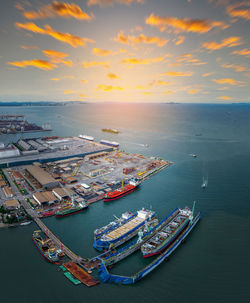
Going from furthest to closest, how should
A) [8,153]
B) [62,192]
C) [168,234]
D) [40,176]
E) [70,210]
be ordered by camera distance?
[8,153] → [40,176] → [62,192] → [70,210] → [168,234]

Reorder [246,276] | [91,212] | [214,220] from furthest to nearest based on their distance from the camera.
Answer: [91,212] → [214,220] → [246,276]

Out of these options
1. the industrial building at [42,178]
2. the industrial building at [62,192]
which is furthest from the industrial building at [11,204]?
the industrial building at [42,178]

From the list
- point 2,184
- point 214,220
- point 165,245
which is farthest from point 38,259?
point 214,220

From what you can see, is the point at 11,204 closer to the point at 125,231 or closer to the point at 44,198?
the point at 44,198

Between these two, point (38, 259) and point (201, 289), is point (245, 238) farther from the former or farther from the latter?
point (38, 259)

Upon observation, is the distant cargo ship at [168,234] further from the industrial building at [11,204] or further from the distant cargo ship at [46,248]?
the industrial building at [11,204]

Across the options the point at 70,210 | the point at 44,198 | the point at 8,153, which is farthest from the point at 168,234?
the point at 8,153

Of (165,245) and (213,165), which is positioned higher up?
(213,165)
